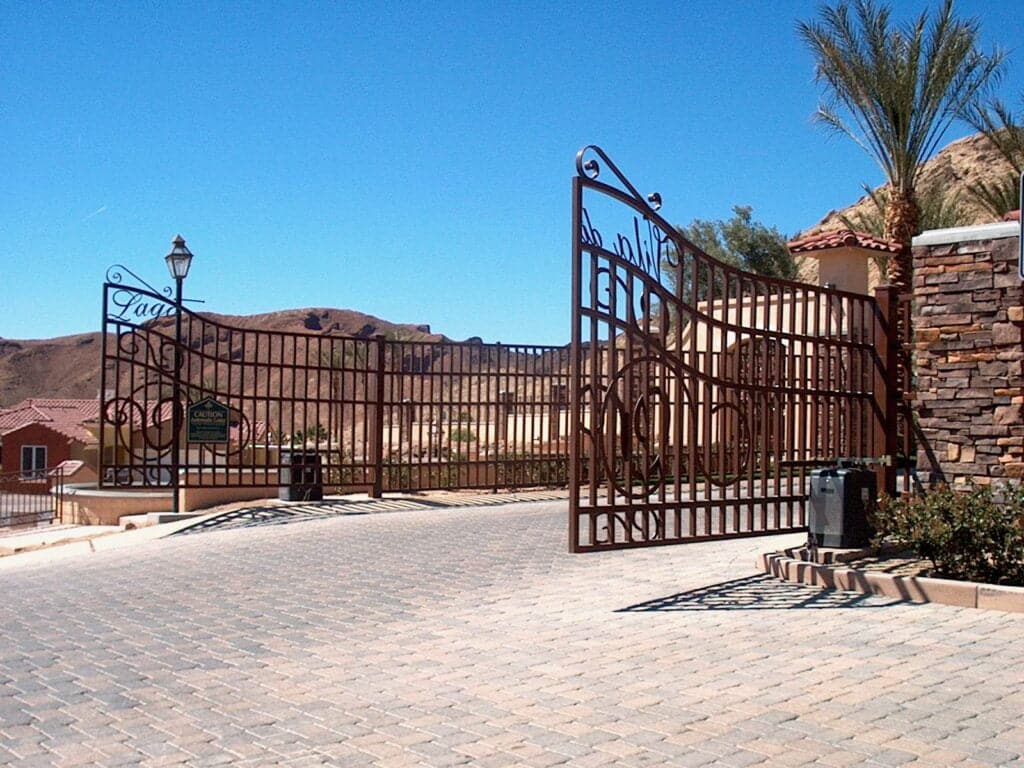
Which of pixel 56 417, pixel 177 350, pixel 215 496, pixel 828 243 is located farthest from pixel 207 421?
pixel 56 417

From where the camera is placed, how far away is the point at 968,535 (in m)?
8.37

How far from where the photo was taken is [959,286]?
410 inches

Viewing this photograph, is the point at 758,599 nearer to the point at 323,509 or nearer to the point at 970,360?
the point at 970,360

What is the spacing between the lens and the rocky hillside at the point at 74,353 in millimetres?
94438

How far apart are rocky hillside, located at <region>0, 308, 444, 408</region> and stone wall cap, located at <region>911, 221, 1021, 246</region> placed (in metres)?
80.1

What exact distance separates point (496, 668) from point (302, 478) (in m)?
9.64

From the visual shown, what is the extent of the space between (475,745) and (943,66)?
1912 centimetres

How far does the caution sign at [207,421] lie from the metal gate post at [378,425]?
212 centimetres

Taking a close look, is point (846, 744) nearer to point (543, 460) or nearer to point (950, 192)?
point (543, 460)

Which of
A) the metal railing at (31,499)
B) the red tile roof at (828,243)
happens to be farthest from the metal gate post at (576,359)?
the metal railing at (31,499)

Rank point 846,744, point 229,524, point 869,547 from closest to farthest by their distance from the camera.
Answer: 1. point 846,744
2. point 869,547
3. point 229,524

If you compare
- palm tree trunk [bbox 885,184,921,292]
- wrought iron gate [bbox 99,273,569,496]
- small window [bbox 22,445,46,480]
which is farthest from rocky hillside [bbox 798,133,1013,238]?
wrought iron gate [bbox 99,273,569,496]

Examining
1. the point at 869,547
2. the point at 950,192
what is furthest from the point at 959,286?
the point at 950,192

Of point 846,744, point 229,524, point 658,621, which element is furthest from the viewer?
point 229,524
